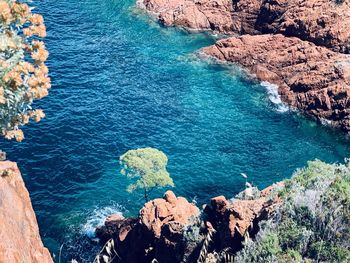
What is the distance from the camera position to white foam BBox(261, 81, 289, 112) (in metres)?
66.6

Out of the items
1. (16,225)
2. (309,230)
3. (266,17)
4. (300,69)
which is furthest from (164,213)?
(266,17)

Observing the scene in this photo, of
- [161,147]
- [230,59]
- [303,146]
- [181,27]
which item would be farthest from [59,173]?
[181,27]

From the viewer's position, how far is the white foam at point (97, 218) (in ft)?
153

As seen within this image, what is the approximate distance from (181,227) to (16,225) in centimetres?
1951

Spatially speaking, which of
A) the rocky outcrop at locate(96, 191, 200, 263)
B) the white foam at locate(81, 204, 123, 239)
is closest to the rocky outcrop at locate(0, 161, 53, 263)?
the rocky outcrop at locate(96, 191, 200, 263)

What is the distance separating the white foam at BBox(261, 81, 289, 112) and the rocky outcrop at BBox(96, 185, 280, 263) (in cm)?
2679

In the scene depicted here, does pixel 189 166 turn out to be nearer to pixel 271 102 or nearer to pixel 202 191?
pixel 202 191

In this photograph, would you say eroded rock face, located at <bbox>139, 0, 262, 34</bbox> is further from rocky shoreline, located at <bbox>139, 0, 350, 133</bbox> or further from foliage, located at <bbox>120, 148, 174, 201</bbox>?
foliage, located at <bbox>120, 148, 174, 201</bbox>

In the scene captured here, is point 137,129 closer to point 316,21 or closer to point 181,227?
point 181,227

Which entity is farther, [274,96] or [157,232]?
[274,96]

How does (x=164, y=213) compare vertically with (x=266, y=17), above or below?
below

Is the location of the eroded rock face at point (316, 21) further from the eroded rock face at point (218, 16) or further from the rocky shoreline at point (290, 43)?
the eroded rock face at point (218, 16)

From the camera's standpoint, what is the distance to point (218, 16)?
281ft

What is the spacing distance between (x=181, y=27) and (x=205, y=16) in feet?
15.5
